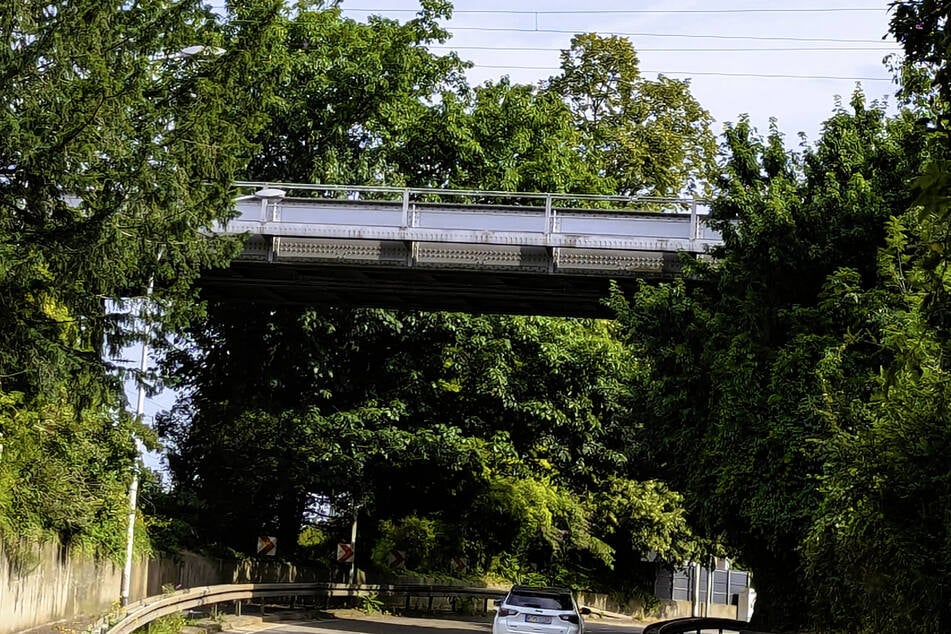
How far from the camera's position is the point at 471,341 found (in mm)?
35469

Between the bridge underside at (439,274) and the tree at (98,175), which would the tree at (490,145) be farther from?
the tree at (98,175)

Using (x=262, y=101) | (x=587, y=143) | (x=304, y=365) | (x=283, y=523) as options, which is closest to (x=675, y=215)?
(x=262, y=101)

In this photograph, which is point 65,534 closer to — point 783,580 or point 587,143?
point 783,580

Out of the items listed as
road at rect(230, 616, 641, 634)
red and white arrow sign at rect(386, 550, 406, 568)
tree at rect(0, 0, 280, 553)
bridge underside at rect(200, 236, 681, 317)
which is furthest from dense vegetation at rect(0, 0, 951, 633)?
road at rect(230, 616, 641, 634)

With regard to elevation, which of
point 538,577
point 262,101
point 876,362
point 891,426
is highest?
point 262,101

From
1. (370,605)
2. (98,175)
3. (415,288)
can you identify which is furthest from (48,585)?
(370,605)

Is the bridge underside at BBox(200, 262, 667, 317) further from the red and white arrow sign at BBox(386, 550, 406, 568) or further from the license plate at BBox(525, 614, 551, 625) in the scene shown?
the red and white arrow sign at BBox(386, 550, 406, 568)

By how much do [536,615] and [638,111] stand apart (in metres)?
31.5

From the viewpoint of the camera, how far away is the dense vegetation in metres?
17.7

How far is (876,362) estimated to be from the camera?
22312mm

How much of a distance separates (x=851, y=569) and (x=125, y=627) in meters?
9.61

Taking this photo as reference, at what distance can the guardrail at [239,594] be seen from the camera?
19.7m

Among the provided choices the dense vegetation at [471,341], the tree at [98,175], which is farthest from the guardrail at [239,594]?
the tree at [98,175]

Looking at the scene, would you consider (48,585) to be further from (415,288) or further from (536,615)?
(415,288)
